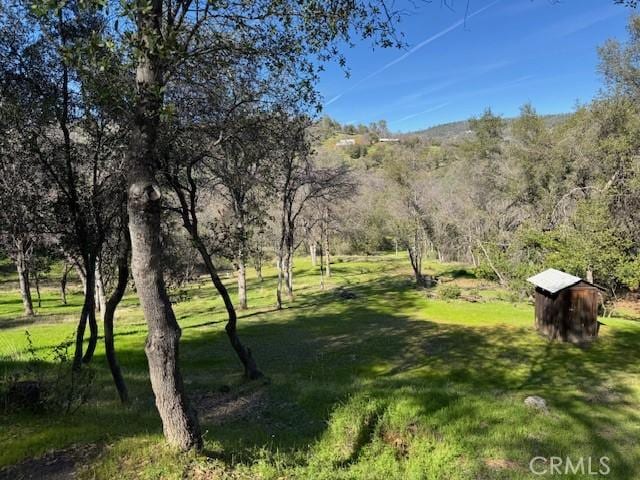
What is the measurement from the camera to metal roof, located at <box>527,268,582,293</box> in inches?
764

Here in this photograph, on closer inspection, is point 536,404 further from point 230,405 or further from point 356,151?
point 356,151

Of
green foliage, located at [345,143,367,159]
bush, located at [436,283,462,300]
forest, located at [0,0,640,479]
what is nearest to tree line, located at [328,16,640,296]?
forest, located at [0,0,640,479]

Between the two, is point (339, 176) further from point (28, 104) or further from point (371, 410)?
point (371, 410)

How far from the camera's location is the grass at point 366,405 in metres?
5.57

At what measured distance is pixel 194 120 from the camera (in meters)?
10.0

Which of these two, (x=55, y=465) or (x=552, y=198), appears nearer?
(x=55, y=465)

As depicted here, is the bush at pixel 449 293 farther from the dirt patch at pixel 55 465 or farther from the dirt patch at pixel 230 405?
the dirt patch at pixel 55 465

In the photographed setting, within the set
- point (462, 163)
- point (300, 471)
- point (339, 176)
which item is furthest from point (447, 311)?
point (462, 163)

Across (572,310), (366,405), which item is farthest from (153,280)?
(572,310)

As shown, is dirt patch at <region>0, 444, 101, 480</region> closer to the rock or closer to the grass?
the grass

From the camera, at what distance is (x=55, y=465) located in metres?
4.96

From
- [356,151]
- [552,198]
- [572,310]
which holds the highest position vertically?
[356,151]

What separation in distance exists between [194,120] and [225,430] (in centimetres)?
684

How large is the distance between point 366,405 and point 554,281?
16.5 meters
